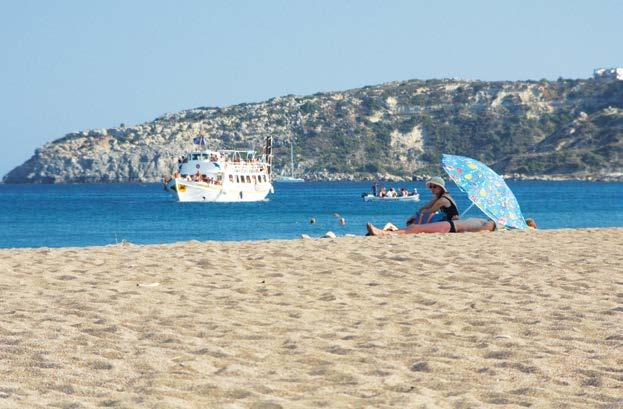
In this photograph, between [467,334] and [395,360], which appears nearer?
[395,360]

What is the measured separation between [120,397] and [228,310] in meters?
3.04

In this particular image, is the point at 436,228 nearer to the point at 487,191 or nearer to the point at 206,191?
the point at 487,191

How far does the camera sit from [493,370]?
23.4 feet

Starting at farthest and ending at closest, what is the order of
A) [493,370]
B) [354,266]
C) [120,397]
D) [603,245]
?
1. [603,245]
2. [354,266]
3. [493,370]
4. [120,397]

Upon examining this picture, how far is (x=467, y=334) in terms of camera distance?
327 inches

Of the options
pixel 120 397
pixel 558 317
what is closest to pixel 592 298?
pixel 558 317

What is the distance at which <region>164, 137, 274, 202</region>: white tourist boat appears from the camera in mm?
80312

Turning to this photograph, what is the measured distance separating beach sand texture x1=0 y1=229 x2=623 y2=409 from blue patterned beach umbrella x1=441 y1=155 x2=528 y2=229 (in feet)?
17.4

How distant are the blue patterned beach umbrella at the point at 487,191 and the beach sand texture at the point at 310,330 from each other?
5.31 metres

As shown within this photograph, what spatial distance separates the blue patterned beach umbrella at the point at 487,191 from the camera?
1900 cm

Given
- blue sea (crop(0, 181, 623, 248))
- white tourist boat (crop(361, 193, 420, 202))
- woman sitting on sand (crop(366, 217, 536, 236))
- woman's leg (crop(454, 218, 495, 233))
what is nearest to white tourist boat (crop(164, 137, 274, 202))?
blue sea (crop(0, 181, 623, 248))

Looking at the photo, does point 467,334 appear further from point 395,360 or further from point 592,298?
point 592,298

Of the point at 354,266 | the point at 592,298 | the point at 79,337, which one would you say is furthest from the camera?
the point at 354,266

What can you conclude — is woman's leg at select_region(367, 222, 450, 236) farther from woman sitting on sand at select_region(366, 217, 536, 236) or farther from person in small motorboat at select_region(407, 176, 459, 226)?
person in small motorboat at select_region(407, 176, 459, 226)
